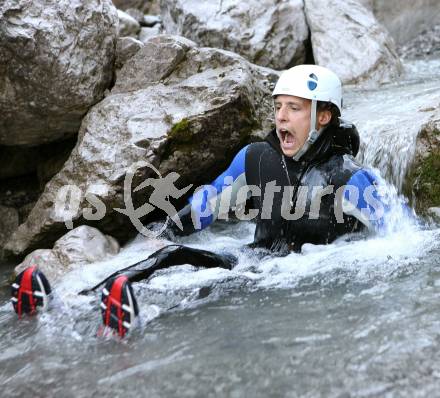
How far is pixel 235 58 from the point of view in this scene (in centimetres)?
588

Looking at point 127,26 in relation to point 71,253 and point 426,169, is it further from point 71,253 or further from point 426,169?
point 426,169

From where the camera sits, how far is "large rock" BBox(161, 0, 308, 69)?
9.54 metres

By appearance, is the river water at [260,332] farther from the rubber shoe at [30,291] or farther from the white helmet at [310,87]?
the white helmet at [310,87]

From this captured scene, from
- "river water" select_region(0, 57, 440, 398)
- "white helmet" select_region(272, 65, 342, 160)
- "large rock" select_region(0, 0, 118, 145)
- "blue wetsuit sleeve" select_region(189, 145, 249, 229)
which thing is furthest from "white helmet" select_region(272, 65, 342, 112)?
"large rock" select_region(0, 0, 118, 145)

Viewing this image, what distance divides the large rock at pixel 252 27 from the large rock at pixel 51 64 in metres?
3.66

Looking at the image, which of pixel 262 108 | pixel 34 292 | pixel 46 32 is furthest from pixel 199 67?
pixel 34 292

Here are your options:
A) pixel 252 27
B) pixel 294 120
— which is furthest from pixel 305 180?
pixel 252 27

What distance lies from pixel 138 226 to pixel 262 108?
1736mm

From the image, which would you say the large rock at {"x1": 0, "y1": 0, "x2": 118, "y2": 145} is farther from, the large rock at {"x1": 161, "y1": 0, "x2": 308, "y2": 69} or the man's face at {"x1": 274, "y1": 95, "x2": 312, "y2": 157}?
the large rock at {"x1": 161, "y1": 0, "x2": 308, "y2": 69}

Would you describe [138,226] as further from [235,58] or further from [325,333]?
[325,333]

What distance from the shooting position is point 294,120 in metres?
4.24

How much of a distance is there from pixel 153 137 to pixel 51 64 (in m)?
1.22

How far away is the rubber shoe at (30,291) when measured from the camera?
11.3ft

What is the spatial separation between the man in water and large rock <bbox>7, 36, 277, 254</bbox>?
1057 millimetres
